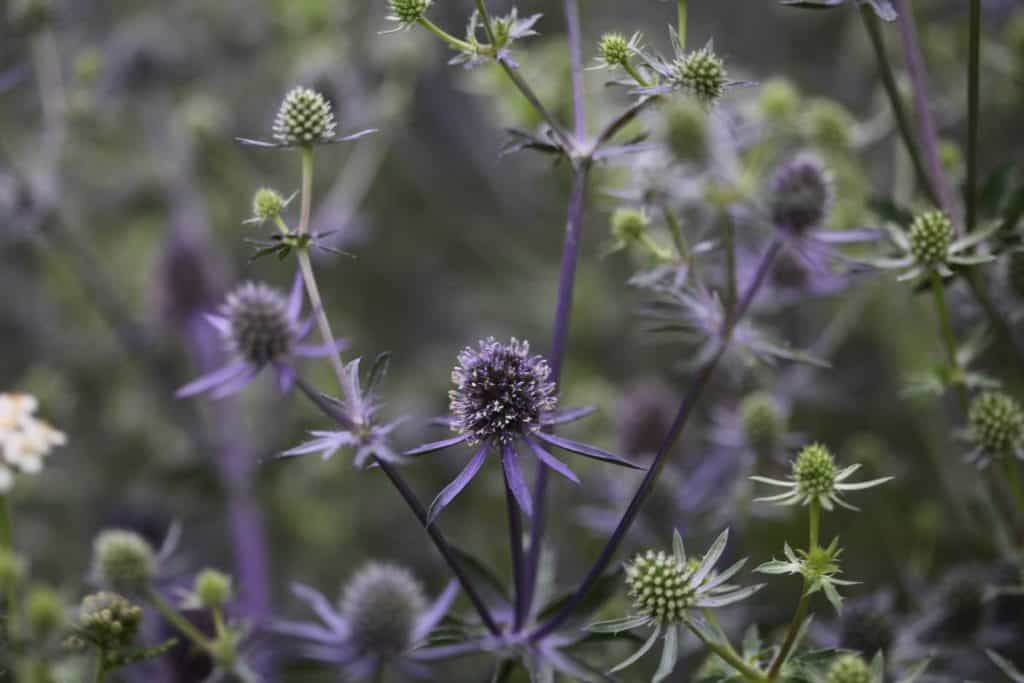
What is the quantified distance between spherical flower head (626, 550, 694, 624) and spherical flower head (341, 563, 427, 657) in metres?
0.34

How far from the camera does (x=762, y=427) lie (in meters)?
1.27

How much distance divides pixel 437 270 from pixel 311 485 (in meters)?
0.56

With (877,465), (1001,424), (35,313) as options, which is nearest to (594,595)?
(1001,424)

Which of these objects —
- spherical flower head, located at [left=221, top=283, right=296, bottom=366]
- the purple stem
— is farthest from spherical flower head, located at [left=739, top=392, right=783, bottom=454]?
spherical flower head, located at [left=221, top=283, right=296, bottom=366]

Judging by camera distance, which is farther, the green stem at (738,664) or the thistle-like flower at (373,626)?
the thistle-like flower at (373,626)

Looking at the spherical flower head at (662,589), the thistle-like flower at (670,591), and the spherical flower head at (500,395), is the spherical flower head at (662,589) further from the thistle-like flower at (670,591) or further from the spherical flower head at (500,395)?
the spherical flower head at (500,395)

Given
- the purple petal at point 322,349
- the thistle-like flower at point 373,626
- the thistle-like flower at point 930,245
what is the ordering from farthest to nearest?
the thistle-like flower at point 373,626 < the thistle-like flower at point 930,245 < the purple petal at point 322,349

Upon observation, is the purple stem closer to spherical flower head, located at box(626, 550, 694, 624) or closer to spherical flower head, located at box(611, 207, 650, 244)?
spherical flower head, located at box(611, 207, 650, 244)

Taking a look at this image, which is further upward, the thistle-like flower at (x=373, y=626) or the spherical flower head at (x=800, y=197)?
the spherical flower head at (x=800, y=197)

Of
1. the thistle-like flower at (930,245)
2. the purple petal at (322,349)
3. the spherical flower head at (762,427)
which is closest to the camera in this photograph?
the purple petal at (322,349)

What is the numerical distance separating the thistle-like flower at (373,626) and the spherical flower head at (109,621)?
0.18 m

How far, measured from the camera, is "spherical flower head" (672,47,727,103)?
0.77 metres

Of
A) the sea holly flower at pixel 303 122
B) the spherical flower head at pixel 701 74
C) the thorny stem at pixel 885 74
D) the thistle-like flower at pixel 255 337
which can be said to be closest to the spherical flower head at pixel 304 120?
the sea holly flower at pixel 303 122

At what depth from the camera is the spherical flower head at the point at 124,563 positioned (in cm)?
96
